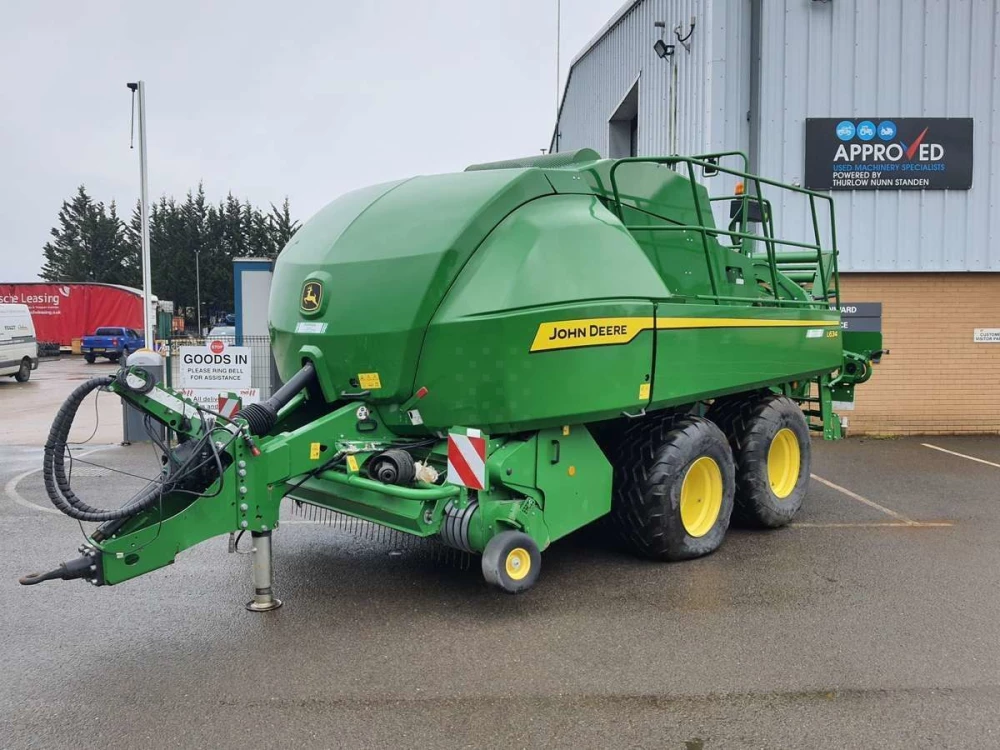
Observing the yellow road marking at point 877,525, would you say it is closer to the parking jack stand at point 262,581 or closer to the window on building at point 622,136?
the parking jack stand at point 262,581

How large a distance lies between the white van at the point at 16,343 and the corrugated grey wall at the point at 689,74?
55.2 ft

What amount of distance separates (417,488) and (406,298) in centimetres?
109

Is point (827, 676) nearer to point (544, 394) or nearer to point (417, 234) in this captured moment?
point (544, 394)

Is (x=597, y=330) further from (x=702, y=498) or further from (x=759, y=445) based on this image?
(x=759, y=445)

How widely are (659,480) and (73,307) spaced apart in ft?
130

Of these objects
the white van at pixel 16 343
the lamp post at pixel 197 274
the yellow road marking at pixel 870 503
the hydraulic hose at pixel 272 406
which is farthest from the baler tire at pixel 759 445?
the lamp post at pixel 197 274

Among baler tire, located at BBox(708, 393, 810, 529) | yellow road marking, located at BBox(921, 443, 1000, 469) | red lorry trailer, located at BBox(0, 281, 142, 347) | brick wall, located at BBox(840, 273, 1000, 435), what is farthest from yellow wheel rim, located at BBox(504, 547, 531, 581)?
red lorry trailer, located at BBox(0, 281, 142, 347)

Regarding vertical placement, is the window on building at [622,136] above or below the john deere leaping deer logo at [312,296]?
above

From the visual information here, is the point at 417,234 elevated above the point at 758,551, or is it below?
above

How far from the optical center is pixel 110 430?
13.8 meters

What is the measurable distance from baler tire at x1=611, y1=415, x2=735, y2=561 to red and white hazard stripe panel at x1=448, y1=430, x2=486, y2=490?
1.38 meters

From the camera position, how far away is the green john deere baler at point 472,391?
15.1ft

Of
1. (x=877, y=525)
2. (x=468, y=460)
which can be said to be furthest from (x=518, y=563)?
(x=877, y=525)

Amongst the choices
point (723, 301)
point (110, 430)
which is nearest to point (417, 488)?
point (723, 301)
